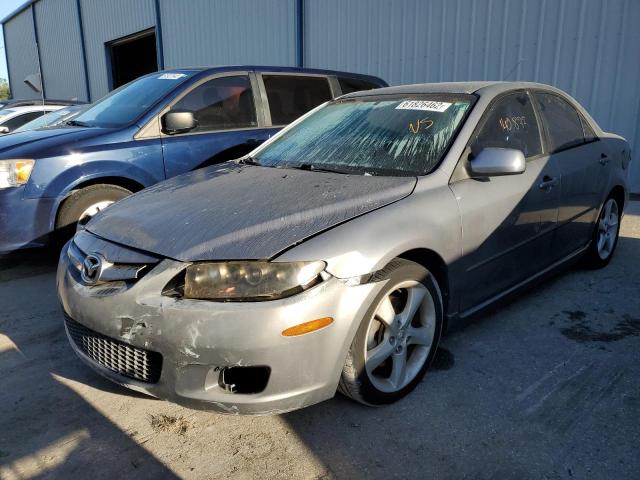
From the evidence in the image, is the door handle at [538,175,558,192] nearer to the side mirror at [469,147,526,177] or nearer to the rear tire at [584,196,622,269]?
the side mirror at [469,147,526,177]

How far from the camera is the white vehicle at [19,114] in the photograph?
8.09 meters

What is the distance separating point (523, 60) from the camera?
7488mm

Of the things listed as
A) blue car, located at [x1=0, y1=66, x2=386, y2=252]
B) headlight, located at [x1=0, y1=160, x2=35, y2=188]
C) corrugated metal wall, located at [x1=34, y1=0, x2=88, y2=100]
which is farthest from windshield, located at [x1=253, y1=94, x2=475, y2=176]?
corrugated metal wall, located at [x1=34, y1=0, x2=88, y2=100]

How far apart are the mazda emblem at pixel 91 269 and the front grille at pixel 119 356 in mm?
223

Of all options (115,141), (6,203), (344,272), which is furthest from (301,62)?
(344,272)

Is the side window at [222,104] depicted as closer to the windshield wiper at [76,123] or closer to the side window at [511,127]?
the windshield wiper at [76,123]

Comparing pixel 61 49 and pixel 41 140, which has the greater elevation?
pixel 61 49

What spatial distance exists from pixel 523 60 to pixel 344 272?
6.76 m

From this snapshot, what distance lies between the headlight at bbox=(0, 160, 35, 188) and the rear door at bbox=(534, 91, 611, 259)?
372cm

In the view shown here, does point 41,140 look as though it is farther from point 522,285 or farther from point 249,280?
point 522,285

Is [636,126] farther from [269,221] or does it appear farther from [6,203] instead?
[6,203]

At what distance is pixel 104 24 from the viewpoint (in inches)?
722

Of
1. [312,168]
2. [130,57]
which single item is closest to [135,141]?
[312,168]

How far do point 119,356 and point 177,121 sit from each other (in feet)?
8.26
